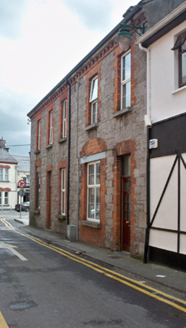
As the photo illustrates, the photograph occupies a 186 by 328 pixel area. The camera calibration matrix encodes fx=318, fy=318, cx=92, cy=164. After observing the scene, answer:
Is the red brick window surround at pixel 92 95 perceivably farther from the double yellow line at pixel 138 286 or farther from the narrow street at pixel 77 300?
the narrow street at pixel 77 300

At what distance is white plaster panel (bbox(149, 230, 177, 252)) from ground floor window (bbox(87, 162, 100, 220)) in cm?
405

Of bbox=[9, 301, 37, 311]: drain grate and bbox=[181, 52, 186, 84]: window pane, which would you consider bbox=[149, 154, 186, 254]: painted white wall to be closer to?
bbox=[181, 52, 186, 84]: window pane

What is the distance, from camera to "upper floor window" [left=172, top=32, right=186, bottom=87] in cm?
794

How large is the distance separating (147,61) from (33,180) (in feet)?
47.6

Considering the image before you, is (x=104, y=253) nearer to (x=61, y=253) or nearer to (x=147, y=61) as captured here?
(x=61, y=253)

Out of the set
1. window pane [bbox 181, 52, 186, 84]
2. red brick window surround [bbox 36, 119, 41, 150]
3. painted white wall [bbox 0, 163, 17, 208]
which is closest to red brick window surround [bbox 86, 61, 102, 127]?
window pane [bbox 181, 52, 186, 84]

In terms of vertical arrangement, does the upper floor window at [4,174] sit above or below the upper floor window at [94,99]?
below

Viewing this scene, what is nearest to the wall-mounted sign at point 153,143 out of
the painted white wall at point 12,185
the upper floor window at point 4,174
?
the painted white wall at point 12,185

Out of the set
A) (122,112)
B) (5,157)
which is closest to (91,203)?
(122,112)

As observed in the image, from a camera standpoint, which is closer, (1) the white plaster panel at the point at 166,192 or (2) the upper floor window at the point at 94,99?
(1) the white plaster panel at the point at 166,192

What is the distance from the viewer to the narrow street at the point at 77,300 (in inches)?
185

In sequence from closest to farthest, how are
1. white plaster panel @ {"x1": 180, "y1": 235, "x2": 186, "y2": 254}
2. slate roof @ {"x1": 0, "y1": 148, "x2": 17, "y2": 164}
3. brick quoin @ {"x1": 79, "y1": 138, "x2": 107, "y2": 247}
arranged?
white plaster panel @ {"x1": 180, "y1": 235, "x2": 186, "y2": 254} < brick quoin @ {"x1": 79, "y1": 138, "x2": 107, "y2": 247} < slate roof @ {"x1": 0, "y1": 148, "x2": 17, "y2": 164}

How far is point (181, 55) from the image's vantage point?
8.09m

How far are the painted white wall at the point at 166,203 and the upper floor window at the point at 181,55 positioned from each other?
1958 mm
